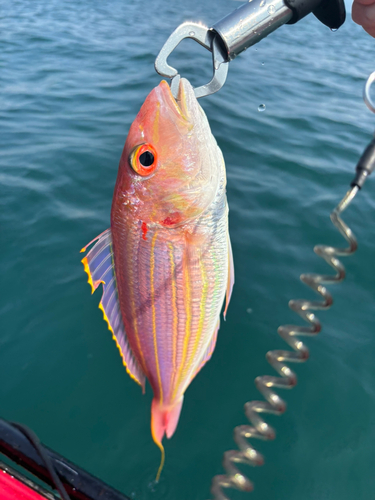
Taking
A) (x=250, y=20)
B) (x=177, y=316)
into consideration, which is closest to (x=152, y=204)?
(x=177, y=316)

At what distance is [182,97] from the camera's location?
1.61 m

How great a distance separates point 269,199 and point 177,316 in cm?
329

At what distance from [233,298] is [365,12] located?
8.18 ft

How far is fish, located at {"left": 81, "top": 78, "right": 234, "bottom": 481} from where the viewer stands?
162 cm

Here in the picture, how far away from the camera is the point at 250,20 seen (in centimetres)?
144

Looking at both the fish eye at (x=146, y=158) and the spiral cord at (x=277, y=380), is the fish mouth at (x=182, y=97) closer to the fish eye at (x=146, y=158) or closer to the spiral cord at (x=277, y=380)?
the fish eye at (x=146, y=158)

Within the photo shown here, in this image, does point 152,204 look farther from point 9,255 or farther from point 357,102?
point 357,102

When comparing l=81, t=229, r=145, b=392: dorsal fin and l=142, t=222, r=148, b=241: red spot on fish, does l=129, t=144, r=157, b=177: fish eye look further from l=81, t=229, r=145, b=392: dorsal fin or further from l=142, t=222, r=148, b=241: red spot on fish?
l=81, t=229, r=145, b=392: dorsal fin

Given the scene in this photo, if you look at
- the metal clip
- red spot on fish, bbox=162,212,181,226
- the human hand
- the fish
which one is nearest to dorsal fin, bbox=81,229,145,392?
the fish

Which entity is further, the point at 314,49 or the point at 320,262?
the point at 314,49

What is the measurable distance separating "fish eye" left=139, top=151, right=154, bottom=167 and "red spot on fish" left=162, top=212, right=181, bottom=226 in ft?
0.86

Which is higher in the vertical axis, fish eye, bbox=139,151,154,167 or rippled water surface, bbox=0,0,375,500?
fish eye, bbox=139,151,154,167

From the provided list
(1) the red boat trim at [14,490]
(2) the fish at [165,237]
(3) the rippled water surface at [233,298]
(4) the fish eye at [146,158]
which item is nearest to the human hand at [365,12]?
(2) the fish at [165,237]

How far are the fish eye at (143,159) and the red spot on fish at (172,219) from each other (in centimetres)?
22
